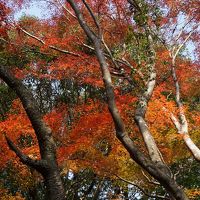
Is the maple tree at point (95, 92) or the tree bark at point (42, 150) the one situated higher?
the maple tree at point (95, 92)

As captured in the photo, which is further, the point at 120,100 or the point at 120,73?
the point at 120,100

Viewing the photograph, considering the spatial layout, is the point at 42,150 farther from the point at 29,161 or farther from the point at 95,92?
the point at 95,92

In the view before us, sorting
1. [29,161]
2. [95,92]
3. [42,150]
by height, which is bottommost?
[29,161]

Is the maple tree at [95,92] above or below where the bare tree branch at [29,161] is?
above

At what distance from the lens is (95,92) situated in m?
26.0

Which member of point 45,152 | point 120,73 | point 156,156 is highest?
point 120,73

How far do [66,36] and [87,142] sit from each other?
677 cm

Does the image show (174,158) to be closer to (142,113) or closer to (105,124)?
(105,124)

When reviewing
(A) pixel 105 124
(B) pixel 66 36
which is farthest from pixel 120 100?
(B) pixel 66 36

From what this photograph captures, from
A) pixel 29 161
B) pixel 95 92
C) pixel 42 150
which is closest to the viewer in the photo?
pixel 29 161

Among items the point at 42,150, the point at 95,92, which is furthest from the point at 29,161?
the point at 95,92

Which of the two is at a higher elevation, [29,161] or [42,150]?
[42,150]

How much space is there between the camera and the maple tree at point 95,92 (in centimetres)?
736

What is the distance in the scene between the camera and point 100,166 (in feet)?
59.4
